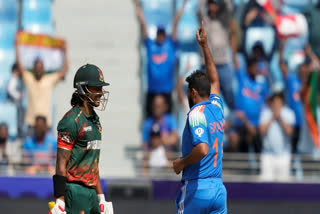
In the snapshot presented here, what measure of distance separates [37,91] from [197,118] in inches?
231

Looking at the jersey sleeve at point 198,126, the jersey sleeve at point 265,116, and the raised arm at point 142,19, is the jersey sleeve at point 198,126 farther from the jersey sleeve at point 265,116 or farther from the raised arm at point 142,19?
the raised arm at point 142,19

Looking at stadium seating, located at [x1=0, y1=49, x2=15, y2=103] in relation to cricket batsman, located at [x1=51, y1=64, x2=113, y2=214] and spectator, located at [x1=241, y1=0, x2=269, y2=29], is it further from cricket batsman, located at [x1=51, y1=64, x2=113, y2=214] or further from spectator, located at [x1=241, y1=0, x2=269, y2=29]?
cricket batsman, located at [x1=51, y1=64, x2=113, y2=214]

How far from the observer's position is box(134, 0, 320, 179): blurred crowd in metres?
10.5

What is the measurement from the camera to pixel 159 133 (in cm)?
1049

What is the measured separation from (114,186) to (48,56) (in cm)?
262

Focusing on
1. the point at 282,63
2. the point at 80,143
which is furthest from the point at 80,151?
the point at 282,63

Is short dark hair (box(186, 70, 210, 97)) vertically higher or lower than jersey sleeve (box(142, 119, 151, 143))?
higher

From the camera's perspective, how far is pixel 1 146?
10680 millimetres

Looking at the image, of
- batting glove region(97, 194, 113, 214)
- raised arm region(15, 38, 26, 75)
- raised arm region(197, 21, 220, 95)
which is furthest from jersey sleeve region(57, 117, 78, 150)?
raised arm region(15, 38, 26, 75)

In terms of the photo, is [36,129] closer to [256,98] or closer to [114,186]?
Answer: [114,186]

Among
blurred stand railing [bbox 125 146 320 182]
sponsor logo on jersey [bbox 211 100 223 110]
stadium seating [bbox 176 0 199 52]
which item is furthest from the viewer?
stadium seating [bbox 176 0 199 52]

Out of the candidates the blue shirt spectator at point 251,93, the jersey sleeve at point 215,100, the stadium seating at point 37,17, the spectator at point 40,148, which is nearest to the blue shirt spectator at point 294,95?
the blue shirt spectator at point 251,93

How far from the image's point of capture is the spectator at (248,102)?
35.0 ft

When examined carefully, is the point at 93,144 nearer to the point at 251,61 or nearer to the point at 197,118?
the point at 197,118
